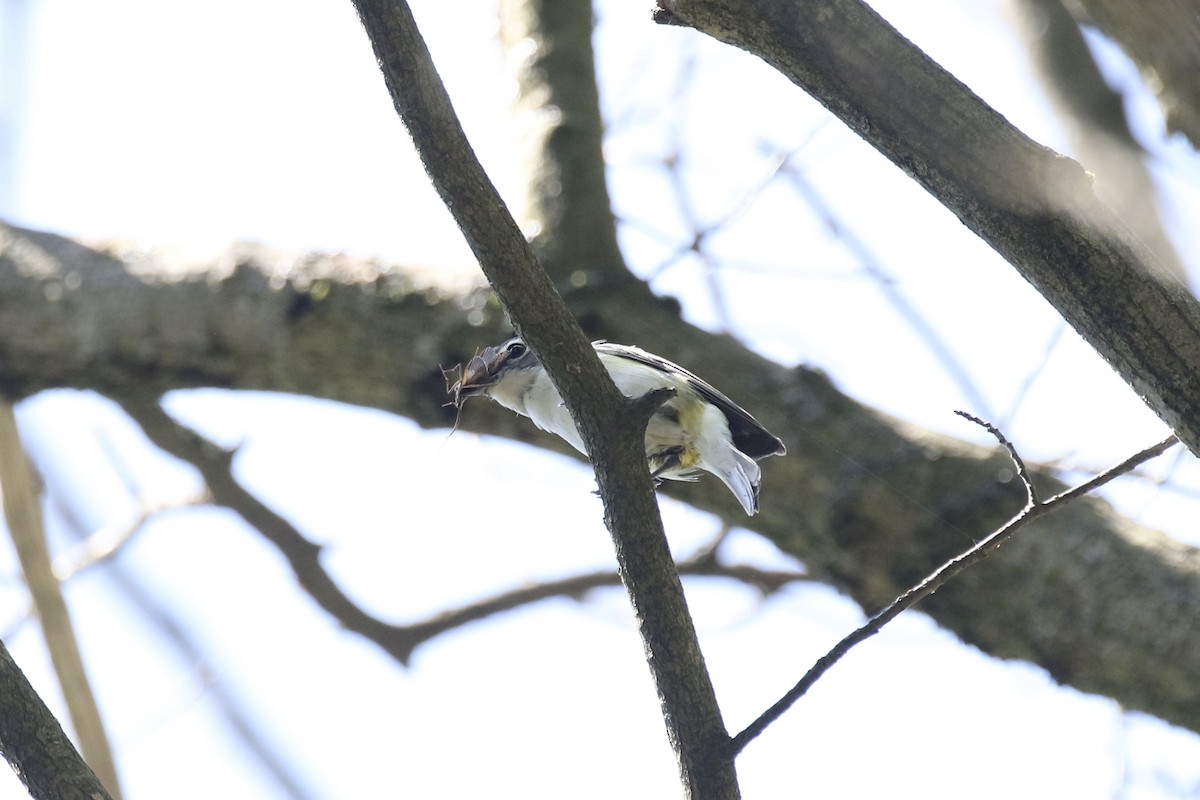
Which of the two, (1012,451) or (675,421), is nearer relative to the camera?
(1012,451)

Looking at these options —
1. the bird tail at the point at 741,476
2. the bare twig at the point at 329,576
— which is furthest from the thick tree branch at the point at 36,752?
the bare twig at the point at 329,576

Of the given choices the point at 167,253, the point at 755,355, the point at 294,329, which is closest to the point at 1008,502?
the point at 755,355

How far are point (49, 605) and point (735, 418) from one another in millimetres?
1974

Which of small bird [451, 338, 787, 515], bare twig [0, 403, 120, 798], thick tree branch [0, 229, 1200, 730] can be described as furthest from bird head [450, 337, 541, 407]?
bare twig [0, 403, 120, 798]

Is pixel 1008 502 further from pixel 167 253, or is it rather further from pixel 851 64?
pixel 167 253

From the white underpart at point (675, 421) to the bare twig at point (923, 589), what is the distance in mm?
1340

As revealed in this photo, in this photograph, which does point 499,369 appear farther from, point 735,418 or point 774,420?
point 774,420

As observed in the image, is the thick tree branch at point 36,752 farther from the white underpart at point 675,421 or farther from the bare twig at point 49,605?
the white underpart at point 675,421

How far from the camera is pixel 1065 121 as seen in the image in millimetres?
3246

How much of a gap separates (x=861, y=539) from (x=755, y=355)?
0.72 meters

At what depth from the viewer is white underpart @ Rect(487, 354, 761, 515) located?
3229 millimetres

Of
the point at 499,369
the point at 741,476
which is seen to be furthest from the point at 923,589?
the point at 499,369

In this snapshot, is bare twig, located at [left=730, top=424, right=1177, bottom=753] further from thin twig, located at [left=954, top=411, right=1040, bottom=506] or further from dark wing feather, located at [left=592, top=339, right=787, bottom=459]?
dark wing feather, located at [left=592, top=339, right=787, bottom=459]

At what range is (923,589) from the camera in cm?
181
